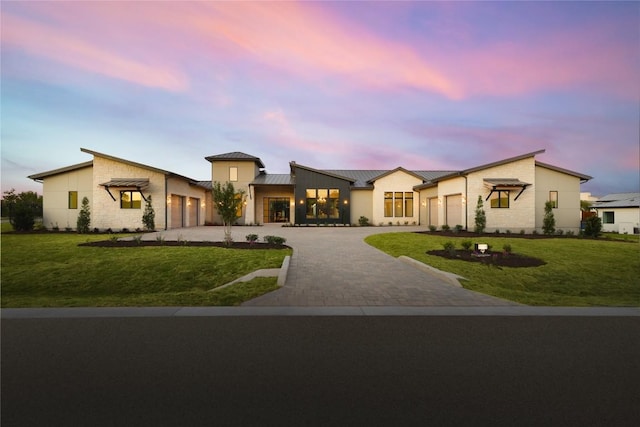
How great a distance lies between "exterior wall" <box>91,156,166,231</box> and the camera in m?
22.8

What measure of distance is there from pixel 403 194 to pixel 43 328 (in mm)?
29008

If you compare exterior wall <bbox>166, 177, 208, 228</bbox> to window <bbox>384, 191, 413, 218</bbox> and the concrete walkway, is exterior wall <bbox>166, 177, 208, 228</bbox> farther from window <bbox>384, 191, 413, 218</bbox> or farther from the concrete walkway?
window <bbox>384, 191, 413, 218</bbox>

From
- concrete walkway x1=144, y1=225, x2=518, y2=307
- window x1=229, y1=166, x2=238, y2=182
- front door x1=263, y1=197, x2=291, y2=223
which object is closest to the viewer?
concrete walkway x1=144, y1=225, x2=518, y2=307

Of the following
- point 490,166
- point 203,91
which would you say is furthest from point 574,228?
point 203,91

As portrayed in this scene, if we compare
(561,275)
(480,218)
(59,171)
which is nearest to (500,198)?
(480,218)

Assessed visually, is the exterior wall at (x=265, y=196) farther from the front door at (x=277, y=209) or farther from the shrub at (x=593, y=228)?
the shrub at (x=593, y=228)

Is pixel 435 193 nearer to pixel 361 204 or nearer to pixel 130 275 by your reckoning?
pixel 361 204

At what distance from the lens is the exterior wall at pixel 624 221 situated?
28.8 meters

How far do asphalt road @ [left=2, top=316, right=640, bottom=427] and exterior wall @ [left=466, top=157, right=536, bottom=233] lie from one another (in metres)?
19.6

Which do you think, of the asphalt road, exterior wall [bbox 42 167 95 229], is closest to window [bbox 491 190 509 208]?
the asphalt road

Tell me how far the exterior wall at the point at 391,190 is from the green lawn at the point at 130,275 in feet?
61.2

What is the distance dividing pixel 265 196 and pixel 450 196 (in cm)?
1870

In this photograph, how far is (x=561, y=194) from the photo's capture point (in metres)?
24.1

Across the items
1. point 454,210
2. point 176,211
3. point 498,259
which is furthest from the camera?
point 176,211
